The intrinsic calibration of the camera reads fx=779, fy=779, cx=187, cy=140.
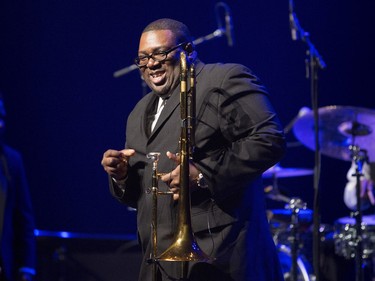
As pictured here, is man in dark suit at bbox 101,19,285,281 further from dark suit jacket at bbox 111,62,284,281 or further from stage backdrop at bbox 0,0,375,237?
stage backdrop at bbox 0,0,375,237

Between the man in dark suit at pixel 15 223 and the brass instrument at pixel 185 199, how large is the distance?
1.64m

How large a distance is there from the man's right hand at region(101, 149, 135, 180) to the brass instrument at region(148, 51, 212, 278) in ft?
1.47

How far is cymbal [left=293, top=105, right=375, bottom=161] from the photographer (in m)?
6.17

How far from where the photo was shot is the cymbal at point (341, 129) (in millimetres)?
6168

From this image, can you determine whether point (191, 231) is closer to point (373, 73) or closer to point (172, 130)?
point (172, 130)

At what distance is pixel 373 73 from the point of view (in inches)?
335

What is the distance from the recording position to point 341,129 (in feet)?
21.2

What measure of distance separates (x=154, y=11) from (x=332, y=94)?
2.18m

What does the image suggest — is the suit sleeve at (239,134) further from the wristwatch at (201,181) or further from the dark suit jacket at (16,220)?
the dark suit jacket at (16,220)

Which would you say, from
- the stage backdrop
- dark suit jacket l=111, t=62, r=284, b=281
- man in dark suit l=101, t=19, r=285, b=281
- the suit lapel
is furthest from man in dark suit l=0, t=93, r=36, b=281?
the stage backdrop

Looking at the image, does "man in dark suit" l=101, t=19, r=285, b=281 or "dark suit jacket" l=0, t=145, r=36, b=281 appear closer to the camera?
"man in dark suit" l=101, t=19, r=285, b=281

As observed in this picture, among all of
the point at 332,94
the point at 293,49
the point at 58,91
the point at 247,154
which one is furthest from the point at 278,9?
the point at 247,154

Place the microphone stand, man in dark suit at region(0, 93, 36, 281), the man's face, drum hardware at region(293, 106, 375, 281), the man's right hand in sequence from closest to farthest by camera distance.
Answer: the man's right hand → the man's face → man in dark suit at region(0, 93, 36, 281) → the microphone stand → drum hardware at region(293, 106, 375, 281)

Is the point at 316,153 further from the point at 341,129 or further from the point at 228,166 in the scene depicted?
the point at 228,166
